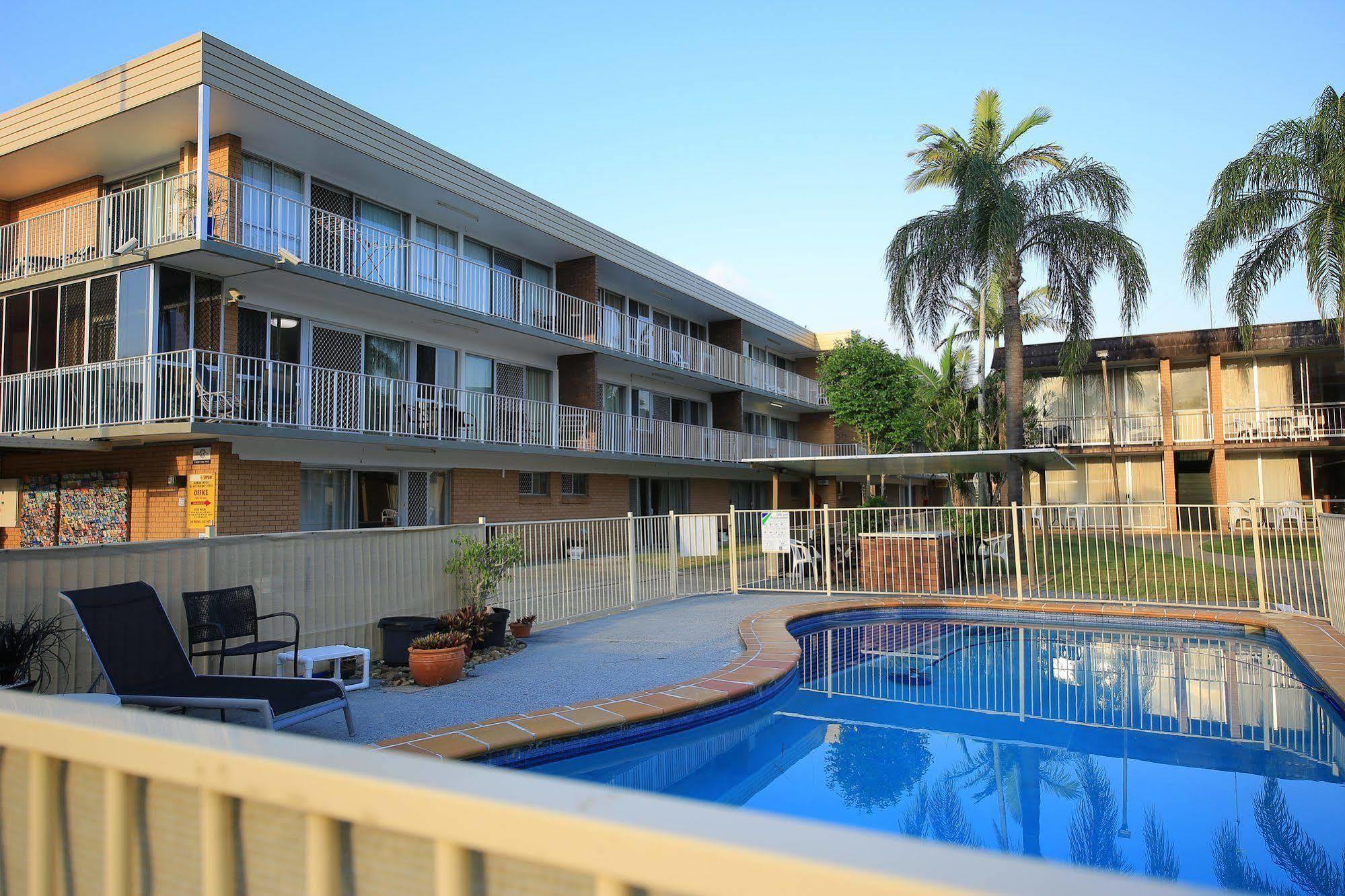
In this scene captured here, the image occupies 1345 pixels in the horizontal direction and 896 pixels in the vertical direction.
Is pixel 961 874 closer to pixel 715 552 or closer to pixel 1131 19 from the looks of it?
pixel 715 552

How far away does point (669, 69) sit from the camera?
13836mm

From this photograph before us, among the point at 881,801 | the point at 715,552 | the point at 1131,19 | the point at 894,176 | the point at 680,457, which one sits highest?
the point at 894,176

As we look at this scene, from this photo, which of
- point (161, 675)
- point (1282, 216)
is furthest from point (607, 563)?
point (1282, 216)

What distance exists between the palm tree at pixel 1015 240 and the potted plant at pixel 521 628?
41.1ft

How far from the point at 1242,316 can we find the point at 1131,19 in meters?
9.40

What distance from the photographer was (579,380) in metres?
21.1

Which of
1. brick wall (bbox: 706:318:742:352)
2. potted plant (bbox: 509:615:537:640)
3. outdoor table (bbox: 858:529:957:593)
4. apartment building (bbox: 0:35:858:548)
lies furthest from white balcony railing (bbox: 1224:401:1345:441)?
potted plant (bbox: 509:615:537:640)

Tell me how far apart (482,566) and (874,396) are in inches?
753

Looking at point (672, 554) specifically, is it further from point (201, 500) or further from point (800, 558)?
point (201, 500)

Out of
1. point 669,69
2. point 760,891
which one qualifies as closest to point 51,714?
point 760,891

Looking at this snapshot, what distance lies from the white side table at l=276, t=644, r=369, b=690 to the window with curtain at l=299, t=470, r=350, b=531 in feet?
25.7

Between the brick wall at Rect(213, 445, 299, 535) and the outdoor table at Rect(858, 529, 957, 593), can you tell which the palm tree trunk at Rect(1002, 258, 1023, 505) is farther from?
the brick wall at Rect(213, 445, 299, 535)

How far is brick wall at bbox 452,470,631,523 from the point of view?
17.5 metres

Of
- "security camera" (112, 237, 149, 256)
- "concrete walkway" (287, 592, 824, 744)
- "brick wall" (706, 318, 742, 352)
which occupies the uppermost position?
"brick wall" (706, 318, 742, 352)
